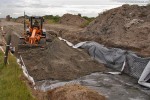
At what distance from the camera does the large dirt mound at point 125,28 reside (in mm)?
20969

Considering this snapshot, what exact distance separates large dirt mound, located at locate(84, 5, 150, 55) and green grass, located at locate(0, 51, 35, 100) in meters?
7.97

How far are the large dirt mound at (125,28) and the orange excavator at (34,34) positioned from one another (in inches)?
191

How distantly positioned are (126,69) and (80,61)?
104 inches

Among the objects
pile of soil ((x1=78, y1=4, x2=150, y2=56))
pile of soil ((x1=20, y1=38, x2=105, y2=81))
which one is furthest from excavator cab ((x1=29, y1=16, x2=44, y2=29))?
pile of soil ((x1=78, y1=4, x2=150, y2=56))

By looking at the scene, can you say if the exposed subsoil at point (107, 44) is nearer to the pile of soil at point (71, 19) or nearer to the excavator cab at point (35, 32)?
the excavator cab at point (35, 32)

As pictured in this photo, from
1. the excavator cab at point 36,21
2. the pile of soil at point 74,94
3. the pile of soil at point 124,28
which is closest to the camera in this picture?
the pile of soil at point 74,94

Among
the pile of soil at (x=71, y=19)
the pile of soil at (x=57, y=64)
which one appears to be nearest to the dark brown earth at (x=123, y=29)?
the pile of soil at (x=57, y=64)

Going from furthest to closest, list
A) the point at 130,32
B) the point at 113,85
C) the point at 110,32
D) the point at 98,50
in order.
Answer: the point at 110,32 → the point at 130,32 → the point at 98,50 → the point at 113,85

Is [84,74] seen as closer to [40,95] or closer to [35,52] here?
[40,95]

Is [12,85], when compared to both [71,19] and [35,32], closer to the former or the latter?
[35,32]

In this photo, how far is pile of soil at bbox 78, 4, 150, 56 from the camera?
821 inches

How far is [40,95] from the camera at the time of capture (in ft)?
33.4

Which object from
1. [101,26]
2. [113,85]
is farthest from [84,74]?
[101,26]

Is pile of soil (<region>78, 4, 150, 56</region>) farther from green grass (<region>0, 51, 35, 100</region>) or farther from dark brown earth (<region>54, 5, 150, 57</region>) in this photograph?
green grass (<region>0, 51, 35, 100</region>)
